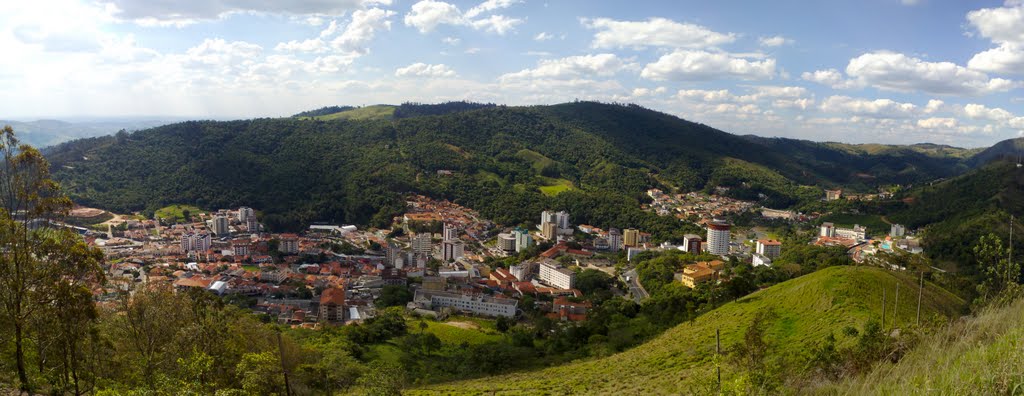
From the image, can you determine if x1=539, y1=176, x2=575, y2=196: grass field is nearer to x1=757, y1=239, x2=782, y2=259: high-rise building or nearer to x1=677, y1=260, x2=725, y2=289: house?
x1=757, y1=239, x2=782, y2=259: high-rise building

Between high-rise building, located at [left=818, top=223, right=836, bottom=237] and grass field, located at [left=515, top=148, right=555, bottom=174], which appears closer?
high-rise building, located at [left=818, top=223, right=836, bottom=237]

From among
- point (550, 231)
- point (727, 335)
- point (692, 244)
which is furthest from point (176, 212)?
point (727, 335)

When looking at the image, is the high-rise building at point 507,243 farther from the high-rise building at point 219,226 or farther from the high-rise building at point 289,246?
the high-rise building at point 219,226

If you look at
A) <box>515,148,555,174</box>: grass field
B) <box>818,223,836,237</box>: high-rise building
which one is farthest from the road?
<box>515,148,555,174</box>: grass field

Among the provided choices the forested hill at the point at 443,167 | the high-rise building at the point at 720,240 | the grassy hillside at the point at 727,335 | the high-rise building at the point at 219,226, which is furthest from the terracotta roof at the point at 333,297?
the high-rise building at the point at 720,240

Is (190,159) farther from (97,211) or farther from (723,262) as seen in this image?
(723,262)

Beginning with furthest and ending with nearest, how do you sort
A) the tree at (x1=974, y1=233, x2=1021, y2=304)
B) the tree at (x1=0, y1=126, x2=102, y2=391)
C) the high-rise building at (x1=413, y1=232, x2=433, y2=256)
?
the high-rise building at (x1=413, y1=232, x2=433, y2=256)
the tree at (x1=0, y1=126, x2=102, y2=391)
the tree at (x1=974, y1=233, x2=1021, y2=304)
